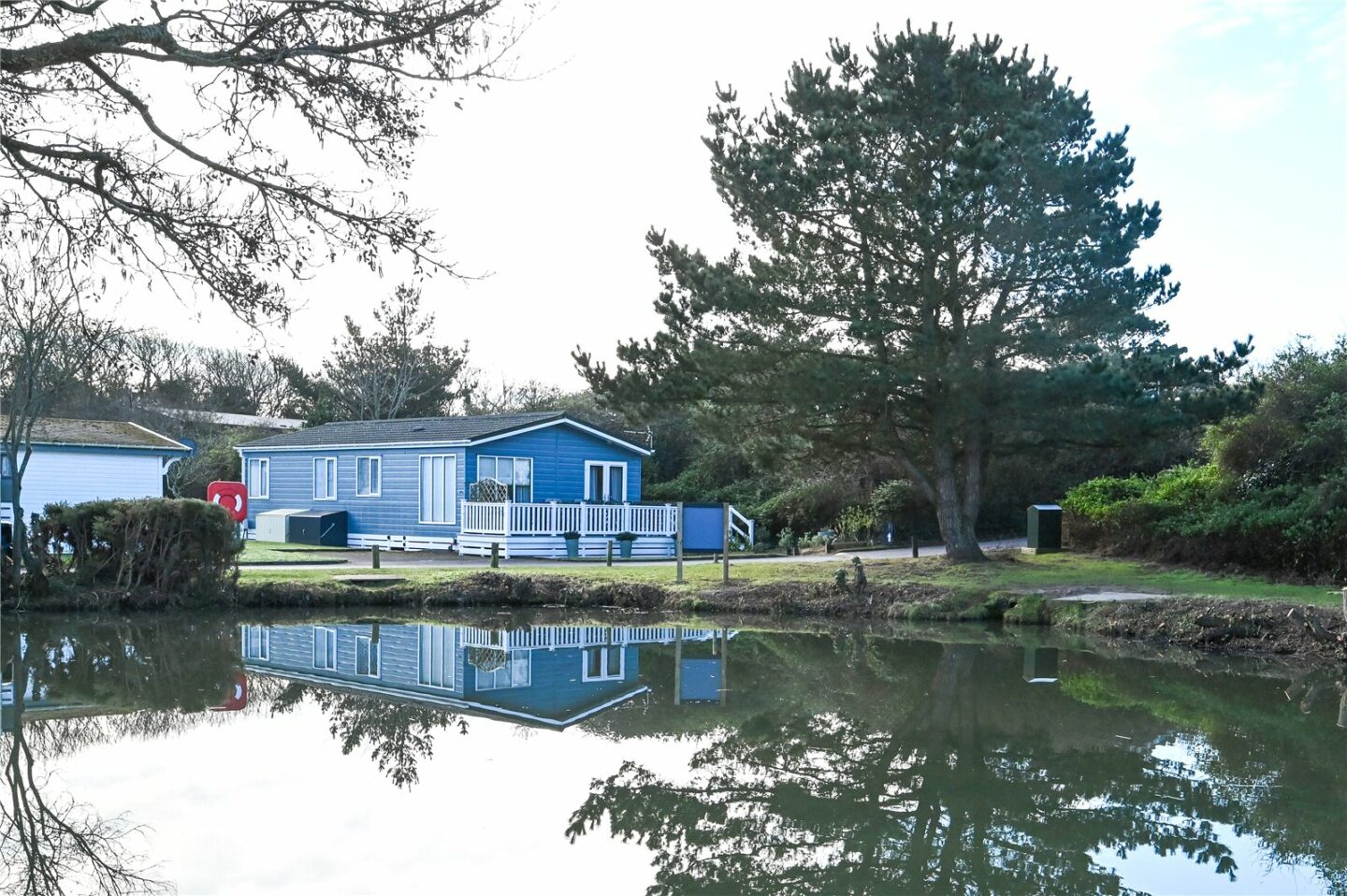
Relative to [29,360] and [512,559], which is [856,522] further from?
[29,360]

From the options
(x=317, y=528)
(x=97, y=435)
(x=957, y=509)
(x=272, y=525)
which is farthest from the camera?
(x=272, y=525)

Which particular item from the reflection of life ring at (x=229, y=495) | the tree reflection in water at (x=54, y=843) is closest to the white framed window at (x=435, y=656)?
the tree reflection in water at (x=54, y=843)

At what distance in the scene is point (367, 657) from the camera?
49.8 feet

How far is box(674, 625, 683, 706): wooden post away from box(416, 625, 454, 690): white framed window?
2.33 m

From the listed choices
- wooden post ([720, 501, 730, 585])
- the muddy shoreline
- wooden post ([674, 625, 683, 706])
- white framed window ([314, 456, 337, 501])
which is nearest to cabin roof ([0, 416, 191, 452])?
white framed window ([314, 456, 337, 501])

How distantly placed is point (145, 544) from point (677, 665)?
30.6 ft

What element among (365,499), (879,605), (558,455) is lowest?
(879,605)

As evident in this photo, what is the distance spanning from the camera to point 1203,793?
8.77 meters

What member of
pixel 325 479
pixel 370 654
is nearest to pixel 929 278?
pixel 370 654

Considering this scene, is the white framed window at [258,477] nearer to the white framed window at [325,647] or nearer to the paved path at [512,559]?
the paved path at [512,559]

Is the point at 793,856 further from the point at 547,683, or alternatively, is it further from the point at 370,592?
the point at 370,592

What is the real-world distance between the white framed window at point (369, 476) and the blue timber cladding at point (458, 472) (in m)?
0.11

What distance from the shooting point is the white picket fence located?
27719 mm

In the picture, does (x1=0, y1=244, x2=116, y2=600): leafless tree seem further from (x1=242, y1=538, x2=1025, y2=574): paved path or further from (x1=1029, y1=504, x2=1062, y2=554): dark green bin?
(x1=1029, y1=504, x2=1062, y2=554): dark green bin
